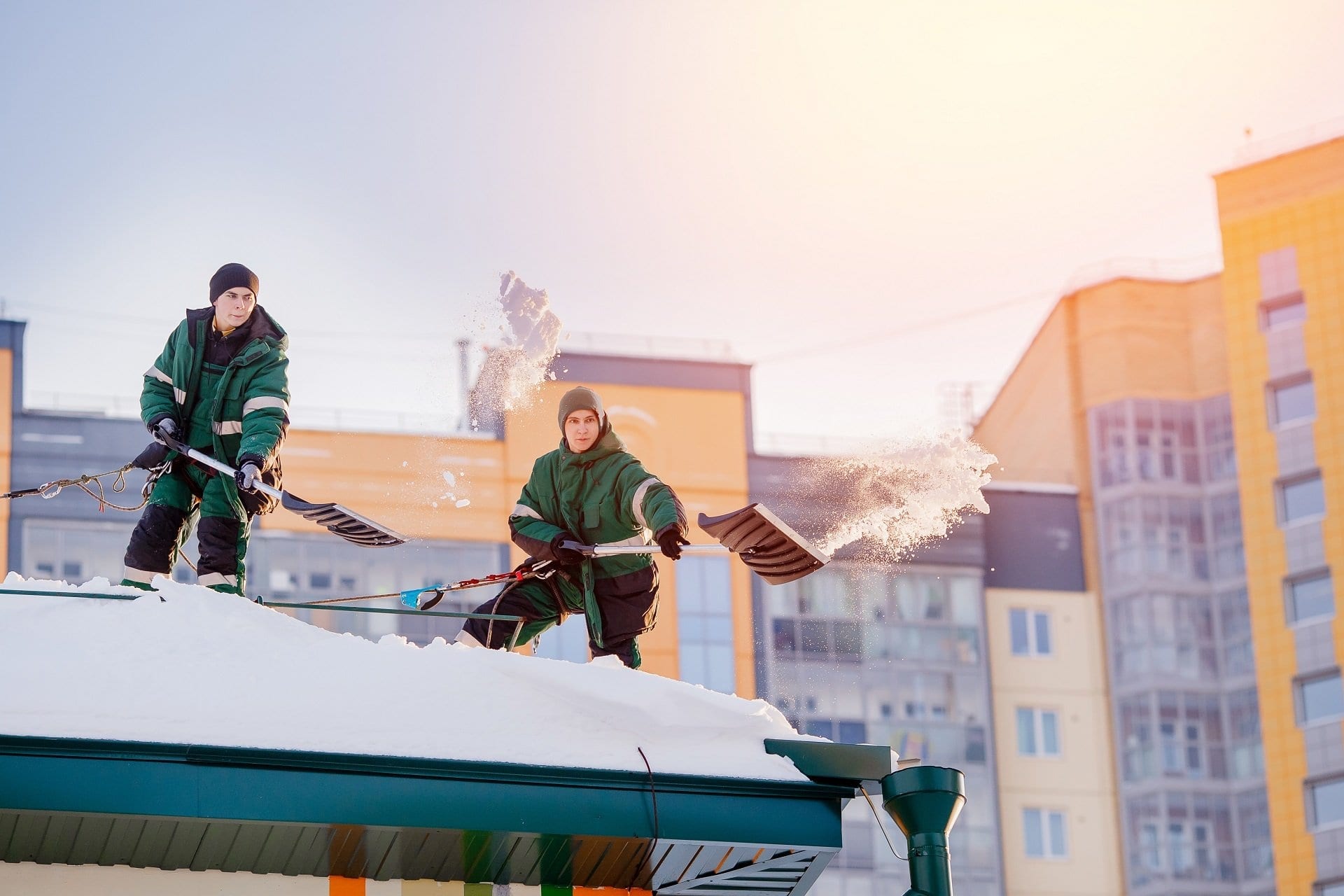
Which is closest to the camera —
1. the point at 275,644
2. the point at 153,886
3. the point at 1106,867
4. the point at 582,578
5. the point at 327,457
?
the point at 153,886

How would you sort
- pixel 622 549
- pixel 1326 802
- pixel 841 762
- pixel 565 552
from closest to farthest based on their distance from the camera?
pixel 841 762
pixel 622 549
pixel 565 552
pixel 1326 802

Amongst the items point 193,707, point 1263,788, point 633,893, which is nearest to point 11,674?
point 193,707

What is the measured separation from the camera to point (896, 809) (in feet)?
26.7

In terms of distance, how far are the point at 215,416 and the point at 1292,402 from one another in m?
48.3

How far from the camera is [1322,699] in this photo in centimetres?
5300

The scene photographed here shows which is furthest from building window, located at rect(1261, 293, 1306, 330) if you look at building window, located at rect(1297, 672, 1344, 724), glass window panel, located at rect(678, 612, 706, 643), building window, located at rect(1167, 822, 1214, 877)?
glass window panel, located at rect(678, 612, 706, 643)

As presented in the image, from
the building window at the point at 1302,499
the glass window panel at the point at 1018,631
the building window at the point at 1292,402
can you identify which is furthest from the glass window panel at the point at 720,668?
the building window at the point at 1292,402

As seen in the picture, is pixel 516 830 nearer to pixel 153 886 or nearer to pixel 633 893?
pixel 633 893

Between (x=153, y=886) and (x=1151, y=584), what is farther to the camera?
(x=1151, y=584)

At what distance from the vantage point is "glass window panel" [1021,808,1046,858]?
5434cm

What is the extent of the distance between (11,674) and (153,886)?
36.0 inches

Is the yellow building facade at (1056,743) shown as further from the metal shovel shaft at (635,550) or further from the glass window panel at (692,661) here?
the metal shovel shaft at (635,550)

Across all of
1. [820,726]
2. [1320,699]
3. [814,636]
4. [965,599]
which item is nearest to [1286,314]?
[1320,699]

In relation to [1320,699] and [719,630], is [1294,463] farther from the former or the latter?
[719,630]
